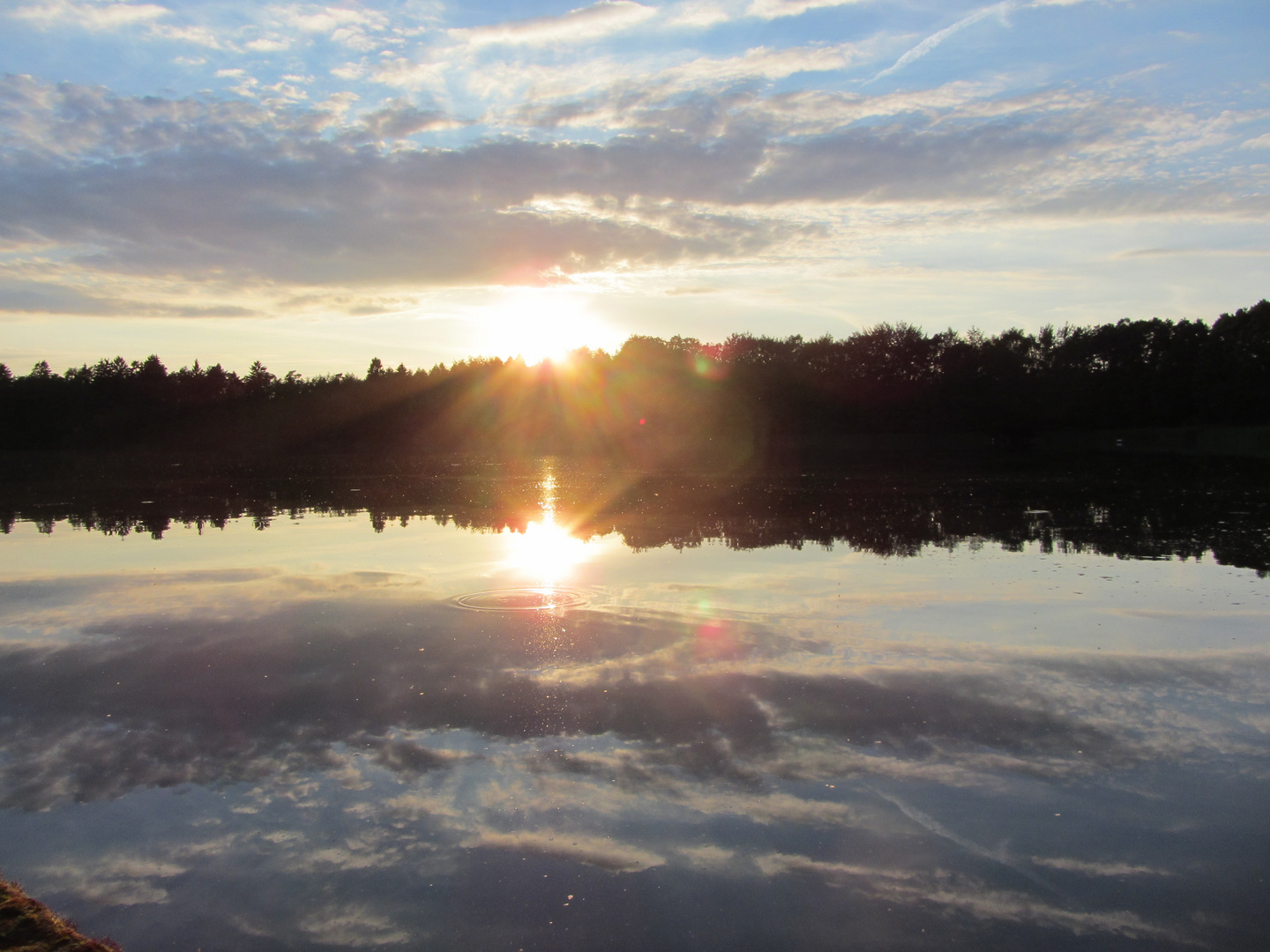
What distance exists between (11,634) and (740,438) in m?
66.8

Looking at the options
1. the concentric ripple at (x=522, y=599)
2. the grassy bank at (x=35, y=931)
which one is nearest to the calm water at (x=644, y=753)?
the concentric ripple at (x=522, y=599)

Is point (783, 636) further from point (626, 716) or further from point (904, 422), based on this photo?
point (904, 422)

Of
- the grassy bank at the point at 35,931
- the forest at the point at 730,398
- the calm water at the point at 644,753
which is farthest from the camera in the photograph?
the forest at the point at 730,398

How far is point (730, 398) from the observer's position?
272 ft

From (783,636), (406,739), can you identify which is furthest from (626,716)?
(783,636)

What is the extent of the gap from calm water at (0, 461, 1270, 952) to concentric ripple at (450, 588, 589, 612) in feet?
0.21

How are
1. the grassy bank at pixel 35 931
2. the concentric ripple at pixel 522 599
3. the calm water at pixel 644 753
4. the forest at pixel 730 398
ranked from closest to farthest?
the grassy bank at pixel 35 931
the calm water at pixel 644 753
the concentric ripple at pixel 522 599
the forest at pixel 730 398

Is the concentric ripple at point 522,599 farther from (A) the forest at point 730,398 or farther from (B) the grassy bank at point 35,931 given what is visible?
(A) the forest at point 730,398

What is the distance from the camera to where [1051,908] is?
4289 mm

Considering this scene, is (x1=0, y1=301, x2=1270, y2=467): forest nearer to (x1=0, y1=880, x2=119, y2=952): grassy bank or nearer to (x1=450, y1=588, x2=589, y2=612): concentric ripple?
(x1=450, y1=588, x2=589, y2=612): concentric ripple

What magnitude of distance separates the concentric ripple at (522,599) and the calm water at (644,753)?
0.21 ft

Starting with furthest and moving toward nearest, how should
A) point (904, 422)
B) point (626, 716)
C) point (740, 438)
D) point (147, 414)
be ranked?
point (147, 414) → point (904, 422) → point (740, 438) → point (626, 716)

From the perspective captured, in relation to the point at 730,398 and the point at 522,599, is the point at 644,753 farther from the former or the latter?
the point at 730,398

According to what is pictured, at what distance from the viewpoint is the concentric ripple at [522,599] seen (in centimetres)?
1080
